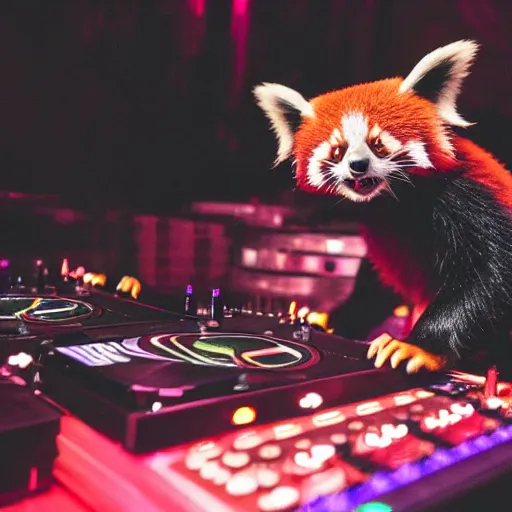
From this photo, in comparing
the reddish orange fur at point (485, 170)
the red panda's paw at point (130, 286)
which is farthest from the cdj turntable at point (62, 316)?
the reddish orange fur at point (485, 170)

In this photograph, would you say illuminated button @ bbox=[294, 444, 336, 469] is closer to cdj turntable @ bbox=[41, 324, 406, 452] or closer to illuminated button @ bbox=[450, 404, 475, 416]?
cdj turntable @ bbox=[41, 324, 406, 452]

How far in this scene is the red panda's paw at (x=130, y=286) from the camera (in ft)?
7.13

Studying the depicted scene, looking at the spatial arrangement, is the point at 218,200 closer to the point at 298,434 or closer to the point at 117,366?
the point at 117,366

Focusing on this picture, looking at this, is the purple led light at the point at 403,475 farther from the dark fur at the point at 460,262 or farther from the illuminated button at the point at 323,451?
the dark fur at the point at 460,262

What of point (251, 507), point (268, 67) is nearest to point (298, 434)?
point (251, 507)

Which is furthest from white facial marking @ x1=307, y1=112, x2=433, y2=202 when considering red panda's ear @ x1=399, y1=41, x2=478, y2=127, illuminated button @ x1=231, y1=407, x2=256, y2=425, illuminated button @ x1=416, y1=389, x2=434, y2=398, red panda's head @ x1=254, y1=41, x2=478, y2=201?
illuminated button @ x1=231, y1=407, x2=256, y2=425

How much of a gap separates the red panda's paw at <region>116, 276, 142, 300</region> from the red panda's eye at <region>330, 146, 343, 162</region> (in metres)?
1.00

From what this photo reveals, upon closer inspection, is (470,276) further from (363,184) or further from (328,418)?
(328,418)

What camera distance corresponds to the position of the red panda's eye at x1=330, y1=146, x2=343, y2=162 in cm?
152

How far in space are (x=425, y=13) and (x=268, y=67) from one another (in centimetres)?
53

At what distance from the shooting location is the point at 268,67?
6.03 ft

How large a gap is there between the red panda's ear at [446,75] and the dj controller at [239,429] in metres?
0.66

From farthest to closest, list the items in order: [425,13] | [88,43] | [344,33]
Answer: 1. [88,43]
2. [344,33]
3. [425,13]

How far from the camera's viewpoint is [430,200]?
1419 mm
